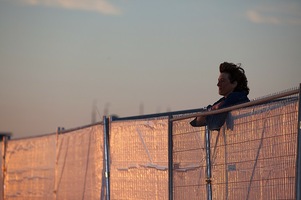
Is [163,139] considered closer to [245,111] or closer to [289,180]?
[245,111]

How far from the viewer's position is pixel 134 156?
12680mm

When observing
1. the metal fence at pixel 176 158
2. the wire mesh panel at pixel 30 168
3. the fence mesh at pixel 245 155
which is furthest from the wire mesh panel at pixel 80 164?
the fence mesh at pixel 245 155

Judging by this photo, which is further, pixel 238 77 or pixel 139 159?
pixel 139 159

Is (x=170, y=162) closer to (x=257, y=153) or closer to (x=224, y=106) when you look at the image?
(x=224, y=106)

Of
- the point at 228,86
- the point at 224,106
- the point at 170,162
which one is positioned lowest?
the point at 170,162

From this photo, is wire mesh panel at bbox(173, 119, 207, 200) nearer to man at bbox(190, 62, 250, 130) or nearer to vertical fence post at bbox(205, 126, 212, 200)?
vertical fence post at bbox(205, 126, 212, 200)

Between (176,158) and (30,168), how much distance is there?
8206 mm

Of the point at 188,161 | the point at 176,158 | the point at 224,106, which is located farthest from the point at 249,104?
the point at 176,158

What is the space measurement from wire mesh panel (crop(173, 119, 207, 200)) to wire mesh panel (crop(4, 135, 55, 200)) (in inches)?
249

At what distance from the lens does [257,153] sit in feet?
29.4

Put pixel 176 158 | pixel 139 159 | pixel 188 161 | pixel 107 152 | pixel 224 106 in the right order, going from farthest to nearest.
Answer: pixel 107 152 → pixel 139 159 → pixel 176 158 → pixel 188 161 → pixel 224 106

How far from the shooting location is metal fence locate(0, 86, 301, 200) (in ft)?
27.8

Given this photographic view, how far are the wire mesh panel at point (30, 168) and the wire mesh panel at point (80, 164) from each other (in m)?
0.65

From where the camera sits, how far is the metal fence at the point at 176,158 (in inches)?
333
